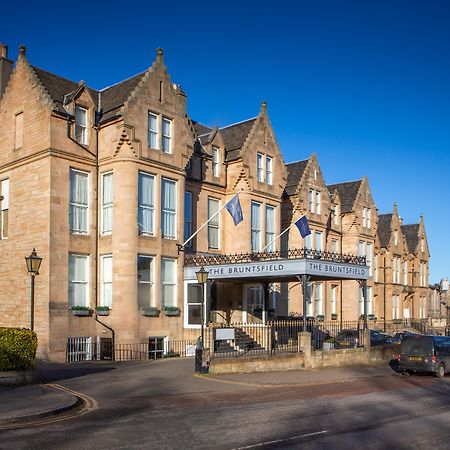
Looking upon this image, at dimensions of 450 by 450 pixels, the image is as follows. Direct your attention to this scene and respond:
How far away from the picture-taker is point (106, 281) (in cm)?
3039

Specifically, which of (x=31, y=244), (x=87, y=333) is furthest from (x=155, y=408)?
(x=31, y=244)

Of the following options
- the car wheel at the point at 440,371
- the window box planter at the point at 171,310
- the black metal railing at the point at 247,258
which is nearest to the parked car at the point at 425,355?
the car wheel at the point at 440,371

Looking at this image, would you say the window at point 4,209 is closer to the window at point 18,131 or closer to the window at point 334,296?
the window at point 18,131

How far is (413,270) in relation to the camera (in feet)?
215

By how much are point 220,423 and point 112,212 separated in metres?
18.2

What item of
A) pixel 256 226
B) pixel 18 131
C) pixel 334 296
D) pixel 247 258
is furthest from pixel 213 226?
pixel 334 296

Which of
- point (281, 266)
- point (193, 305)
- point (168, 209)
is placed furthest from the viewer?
point (193, 305)

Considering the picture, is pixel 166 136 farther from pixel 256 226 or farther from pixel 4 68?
pixel 4 68

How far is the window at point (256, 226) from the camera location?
124ft

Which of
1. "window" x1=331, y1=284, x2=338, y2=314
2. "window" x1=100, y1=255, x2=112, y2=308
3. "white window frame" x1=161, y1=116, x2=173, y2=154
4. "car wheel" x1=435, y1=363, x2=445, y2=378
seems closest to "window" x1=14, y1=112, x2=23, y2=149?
"white window frame" x1=161, y1=116, x2=173, y2=154

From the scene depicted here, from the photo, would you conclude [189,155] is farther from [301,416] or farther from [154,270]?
[301,416]

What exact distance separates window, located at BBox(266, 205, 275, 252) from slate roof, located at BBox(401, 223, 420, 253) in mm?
32177

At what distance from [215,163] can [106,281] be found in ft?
35.0

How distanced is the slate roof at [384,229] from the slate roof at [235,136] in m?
25.9
